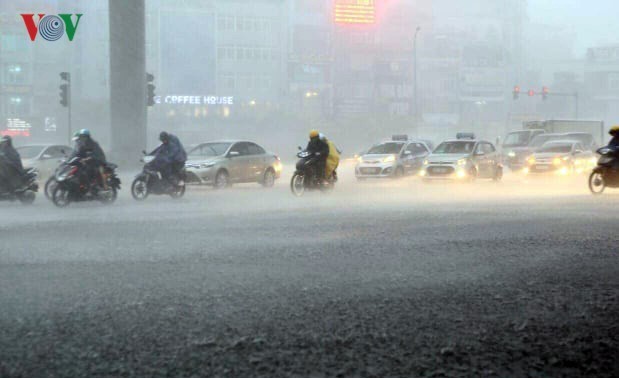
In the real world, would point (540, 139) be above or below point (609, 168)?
above

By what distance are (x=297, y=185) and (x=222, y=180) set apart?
358 cm

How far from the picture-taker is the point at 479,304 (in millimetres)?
6301

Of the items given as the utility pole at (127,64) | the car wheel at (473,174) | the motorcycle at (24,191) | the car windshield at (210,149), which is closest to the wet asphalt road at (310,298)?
the motorcycle at (24,191)

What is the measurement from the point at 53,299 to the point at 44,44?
82.2 meters

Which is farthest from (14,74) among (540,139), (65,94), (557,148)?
(557,148)

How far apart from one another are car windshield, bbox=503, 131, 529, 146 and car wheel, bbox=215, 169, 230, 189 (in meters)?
18.9

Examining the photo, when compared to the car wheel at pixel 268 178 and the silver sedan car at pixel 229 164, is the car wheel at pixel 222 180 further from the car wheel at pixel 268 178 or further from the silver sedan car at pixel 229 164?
the car wheel at pixel 268 178

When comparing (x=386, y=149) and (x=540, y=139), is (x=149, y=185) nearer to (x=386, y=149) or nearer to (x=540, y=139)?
(x=386, y=149)

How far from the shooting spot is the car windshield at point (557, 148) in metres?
31.1

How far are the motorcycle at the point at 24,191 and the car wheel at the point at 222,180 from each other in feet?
21.5

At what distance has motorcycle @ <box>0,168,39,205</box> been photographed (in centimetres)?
1775

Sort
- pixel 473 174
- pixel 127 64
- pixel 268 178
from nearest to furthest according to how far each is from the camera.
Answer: pixel 268 178 < pixel 473 174 < pixel 127 64

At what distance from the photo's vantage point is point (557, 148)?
1241 inches

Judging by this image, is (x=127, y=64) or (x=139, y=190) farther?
(x=127, y=64)
